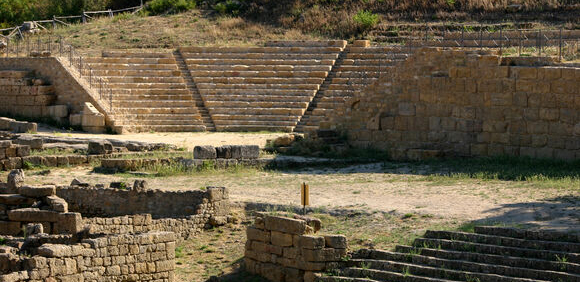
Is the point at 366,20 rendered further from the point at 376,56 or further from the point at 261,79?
the point at 261,79

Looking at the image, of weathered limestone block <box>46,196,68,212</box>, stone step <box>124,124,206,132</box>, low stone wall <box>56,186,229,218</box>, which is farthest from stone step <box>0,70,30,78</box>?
weathered limestone block <box>46,196,68,212</box>

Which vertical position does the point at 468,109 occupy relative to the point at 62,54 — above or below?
below

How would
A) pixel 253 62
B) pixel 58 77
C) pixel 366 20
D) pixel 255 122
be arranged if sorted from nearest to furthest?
1. pixel 255 122
2. pixel 58 77
3. pixel 253 62
4. pixel 366 20

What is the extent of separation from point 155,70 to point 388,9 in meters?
10.0

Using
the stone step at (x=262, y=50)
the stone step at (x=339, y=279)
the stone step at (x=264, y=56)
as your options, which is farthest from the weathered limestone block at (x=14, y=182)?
the stone step at (x=262, y=50)

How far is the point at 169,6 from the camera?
49938 millimetres

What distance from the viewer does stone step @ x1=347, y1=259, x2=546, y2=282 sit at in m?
17.0

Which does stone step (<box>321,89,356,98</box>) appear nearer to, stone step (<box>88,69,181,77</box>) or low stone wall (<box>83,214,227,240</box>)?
stone step (<box>88,69,181,77</box>)

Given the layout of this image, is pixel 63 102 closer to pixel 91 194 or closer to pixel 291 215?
pixel 91 194

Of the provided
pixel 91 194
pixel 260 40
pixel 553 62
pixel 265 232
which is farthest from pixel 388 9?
pixel 265 232

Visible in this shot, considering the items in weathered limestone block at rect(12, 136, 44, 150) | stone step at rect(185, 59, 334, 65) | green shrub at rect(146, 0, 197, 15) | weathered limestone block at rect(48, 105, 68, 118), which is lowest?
weathered limestone block at rect(12, 136, 44, 150)

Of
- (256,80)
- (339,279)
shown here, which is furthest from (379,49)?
(339,279)

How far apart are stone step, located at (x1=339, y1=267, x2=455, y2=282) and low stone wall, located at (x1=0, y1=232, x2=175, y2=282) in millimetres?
3027

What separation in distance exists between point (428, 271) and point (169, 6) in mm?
33991
